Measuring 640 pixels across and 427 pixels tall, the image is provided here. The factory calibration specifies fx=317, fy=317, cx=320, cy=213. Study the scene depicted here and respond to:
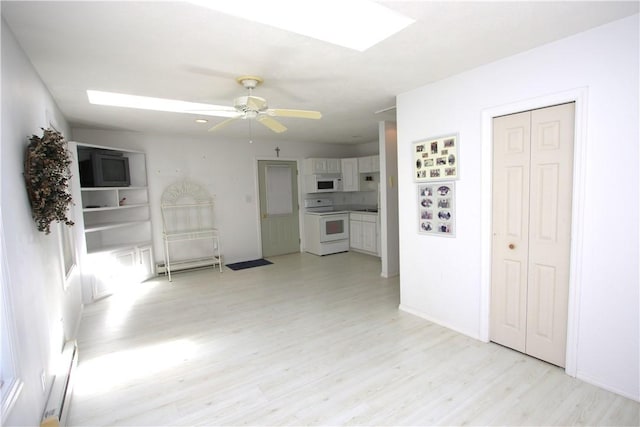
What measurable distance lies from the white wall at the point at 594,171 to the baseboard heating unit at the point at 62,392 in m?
3.11

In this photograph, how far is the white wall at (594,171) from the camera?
77.8 inches

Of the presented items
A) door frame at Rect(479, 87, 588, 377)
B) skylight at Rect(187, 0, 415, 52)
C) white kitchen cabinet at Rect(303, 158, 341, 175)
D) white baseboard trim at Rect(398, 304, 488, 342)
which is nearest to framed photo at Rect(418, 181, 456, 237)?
door frame at Rect(479, 87, 588, 377)

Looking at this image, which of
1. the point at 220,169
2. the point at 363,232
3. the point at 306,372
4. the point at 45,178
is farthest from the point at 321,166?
the point at 45,178

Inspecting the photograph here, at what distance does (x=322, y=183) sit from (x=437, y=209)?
386cm

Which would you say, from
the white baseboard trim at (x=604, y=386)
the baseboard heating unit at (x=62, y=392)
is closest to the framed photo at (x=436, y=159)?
the white baseboard trim at (x=604, y=386)

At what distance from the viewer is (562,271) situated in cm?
234

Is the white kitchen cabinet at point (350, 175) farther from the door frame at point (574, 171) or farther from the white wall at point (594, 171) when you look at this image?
A: the door frame at point (574, 171)

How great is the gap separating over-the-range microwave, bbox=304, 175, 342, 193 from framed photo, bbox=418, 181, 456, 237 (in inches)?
143

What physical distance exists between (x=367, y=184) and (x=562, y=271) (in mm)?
4819

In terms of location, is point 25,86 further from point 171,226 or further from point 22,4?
point 171,226

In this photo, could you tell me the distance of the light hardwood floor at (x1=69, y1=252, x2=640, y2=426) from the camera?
78.4 inches

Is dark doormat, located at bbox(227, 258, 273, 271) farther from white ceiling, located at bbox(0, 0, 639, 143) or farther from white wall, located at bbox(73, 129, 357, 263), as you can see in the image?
white ceiling, located at bbox(0, 0, 639, 143)

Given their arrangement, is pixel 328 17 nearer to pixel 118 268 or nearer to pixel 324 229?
pixel 118 268

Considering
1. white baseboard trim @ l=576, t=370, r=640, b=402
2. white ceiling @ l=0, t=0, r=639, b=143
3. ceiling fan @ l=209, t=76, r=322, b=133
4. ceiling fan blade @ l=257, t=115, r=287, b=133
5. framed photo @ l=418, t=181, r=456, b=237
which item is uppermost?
white ceiling @ l=0, t=0, r=639, b=143
